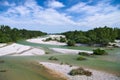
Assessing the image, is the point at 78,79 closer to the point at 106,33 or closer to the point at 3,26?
the point at 106,33

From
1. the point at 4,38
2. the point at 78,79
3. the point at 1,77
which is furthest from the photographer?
the point at 4,38

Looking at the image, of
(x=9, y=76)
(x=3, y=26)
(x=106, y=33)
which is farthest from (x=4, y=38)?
(x=9, y=76)

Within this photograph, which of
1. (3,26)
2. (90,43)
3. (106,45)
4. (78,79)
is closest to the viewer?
(78,79)

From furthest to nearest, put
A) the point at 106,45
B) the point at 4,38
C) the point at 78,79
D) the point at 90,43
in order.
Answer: the point at 4,38 → the point at 90,43 → the point at 106,45 → the point at 78,79

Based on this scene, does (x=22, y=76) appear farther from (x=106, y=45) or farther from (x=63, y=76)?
(x=106, y=45)

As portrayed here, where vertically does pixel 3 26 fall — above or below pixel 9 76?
above

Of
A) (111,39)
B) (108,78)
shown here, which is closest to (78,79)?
(108,78)

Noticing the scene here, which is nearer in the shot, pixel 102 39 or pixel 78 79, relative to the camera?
pixel 78 79

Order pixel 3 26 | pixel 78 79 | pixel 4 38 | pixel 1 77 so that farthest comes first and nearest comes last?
pixel 3 26
pixel 4 38
pixel 1 77
pixel 78 79

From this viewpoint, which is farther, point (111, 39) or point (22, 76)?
point (111, 39)
